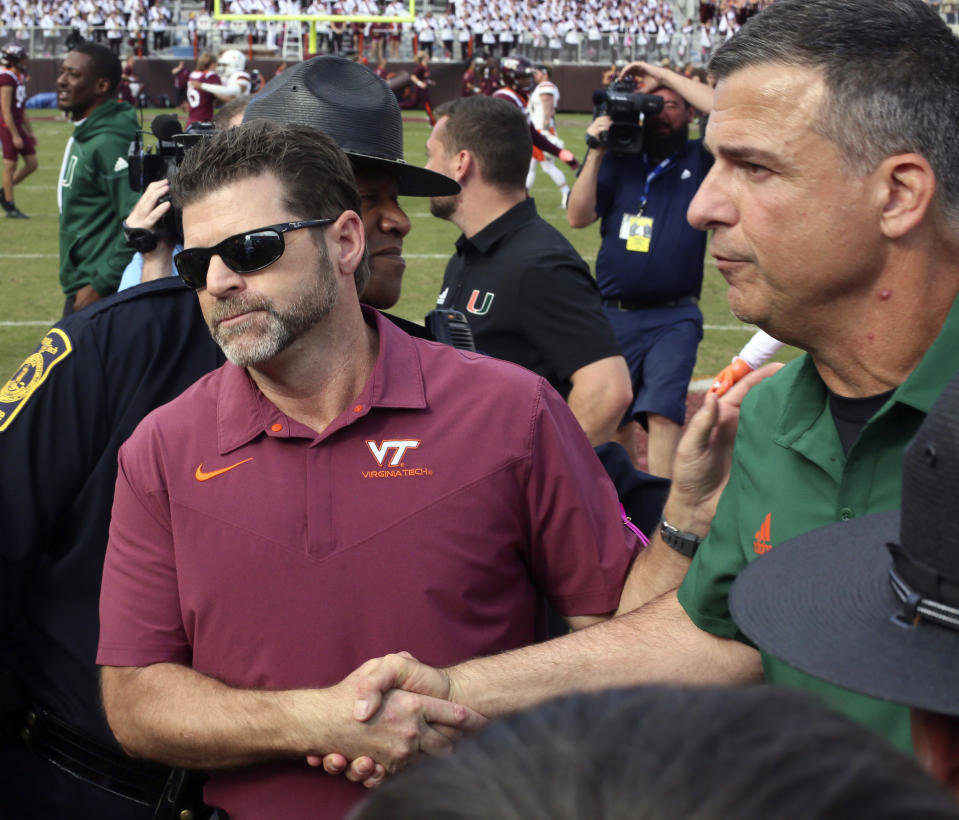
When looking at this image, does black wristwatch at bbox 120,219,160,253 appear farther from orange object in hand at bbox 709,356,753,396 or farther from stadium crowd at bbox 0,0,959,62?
stadium crowd at bbox 0,0,959,62

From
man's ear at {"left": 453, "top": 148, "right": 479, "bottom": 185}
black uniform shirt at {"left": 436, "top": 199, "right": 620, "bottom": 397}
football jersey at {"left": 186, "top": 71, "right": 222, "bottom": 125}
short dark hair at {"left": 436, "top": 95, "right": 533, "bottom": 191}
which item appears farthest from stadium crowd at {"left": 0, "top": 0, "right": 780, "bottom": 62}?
black uniform shirt at {"left": 436, "top": 199, "right": 620, "bottom": 397}

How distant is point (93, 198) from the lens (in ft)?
24.3

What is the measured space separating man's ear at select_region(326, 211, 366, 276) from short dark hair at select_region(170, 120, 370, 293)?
0.03 meters

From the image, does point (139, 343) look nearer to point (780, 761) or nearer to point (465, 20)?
point (780, 761)

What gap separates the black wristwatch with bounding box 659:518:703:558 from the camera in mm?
2311

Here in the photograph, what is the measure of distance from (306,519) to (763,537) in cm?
83

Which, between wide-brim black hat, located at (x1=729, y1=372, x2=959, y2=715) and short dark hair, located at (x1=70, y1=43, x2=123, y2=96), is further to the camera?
short dark hair, located at (x1=70, y1=43, x2=123, y2=96)

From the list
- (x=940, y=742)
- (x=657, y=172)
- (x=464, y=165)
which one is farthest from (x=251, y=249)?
(x=657, y=172)

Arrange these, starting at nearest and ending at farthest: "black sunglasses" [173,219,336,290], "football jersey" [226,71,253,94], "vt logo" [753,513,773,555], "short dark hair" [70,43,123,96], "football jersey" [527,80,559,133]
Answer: "vt logo" [753,513,773,555] < "black sunglasses" [173,219,336,290] < "short dark hair" [70,43,123,96] < "football jersey" [226,71,253,94] < "football jersey" [527,80,559,133]

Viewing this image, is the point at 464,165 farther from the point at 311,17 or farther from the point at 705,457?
the point at 311,17

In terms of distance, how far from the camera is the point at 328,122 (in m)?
3.19

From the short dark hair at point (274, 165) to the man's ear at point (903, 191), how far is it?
1.19 metres

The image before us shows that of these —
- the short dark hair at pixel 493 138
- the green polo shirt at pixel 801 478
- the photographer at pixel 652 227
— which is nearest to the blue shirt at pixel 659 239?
the photographer at pixel 652 227

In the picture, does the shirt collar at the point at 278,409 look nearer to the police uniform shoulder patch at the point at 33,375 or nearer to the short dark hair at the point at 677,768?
the police uniform shoulder patch at the point at 33,375
